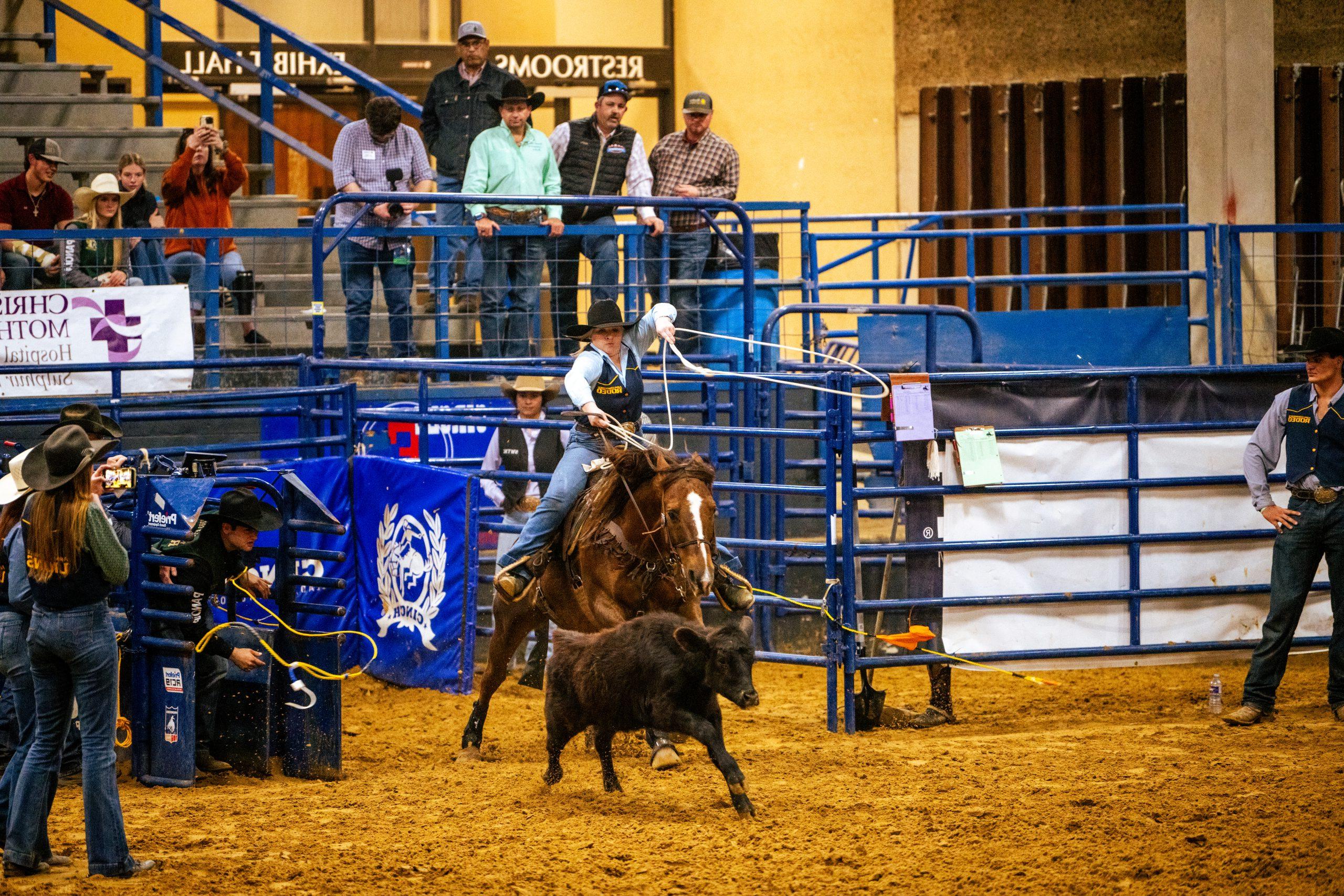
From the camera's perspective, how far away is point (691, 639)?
21.5ft

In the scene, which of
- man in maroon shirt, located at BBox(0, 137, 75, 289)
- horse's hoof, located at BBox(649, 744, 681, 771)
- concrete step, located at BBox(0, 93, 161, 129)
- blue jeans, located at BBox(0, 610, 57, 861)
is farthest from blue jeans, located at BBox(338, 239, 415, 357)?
blue jeans, located at BBox(0, 610, 57, 861)

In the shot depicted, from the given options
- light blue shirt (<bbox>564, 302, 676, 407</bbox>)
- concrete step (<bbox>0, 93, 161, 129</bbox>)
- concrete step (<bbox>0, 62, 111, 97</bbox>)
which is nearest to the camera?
light blue shirt (<bbox>564, 302, 676, 407</bbox>)

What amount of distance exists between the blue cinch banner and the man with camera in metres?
1.78

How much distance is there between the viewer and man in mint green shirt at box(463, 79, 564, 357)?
11.5m

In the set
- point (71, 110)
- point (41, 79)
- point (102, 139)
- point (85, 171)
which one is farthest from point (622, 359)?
point (41, 79)

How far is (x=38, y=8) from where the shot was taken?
16109 millimetres

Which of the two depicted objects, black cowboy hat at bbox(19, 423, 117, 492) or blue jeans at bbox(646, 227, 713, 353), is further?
blue jeans at bbox(646, 227, 713, 353)

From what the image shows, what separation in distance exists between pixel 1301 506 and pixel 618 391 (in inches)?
152

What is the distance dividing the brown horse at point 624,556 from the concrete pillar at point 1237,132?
7.63 m

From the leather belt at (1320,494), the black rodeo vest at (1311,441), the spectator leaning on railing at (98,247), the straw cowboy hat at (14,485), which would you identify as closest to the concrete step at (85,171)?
the spectator leaning on railing at (98,247)

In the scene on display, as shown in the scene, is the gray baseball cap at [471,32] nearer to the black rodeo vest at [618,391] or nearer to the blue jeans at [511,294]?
the blue jeans at [511,294]

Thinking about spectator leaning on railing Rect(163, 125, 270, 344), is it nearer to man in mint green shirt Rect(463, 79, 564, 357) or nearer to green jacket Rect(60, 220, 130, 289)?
green jacket Rect(60, 220, 130, 289)

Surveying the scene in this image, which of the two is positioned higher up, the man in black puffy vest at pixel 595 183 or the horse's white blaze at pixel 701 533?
the man in black puffy vest at pixel 595 183

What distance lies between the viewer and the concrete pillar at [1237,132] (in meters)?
13.4
